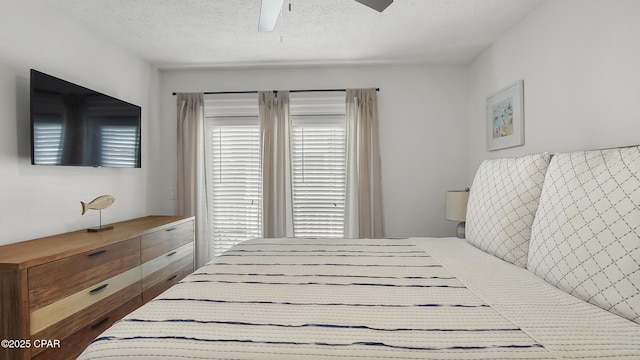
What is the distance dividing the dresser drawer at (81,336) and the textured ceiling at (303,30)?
220 centimetres

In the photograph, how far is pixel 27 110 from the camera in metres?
2.06

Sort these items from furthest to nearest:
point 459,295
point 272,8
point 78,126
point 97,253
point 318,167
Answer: point 318,167 < point 78,126 < point 97,253 < point 272,8 < point 459,295

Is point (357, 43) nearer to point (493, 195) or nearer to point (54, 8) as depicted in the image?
point (493, 195)

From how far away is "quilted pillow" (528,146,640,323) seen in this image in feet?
3.49

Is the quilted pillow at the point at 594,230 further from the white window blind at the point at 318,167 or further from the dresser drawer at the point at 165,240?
the dresser drawer at the point at 165,240

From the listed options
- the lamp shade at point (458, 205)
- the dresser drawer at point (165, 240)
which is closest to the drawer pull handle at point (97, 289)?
the dresser drawer at point (165, 240)

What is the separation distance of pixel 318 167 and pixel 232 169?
1.00 m

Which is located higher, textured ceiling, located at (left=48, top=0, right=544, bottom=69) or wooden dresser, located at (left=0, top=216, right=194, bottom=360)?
textured ceiling, located at (left=48, top=0, right=544, bottom=69)

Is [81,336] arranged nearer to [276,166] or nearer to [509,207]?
[276,166]

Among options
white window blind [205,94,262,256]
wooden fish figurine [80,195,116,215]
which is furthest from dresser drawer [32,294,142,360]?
white window blind [205,94,262,256]

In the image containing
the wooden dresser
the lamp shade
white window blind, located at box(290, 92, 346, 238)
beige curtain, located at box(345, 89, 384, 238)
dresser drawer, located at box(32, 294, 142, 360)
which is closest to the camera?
the wooden dresser

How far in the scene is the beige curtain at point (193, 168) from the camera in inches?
138

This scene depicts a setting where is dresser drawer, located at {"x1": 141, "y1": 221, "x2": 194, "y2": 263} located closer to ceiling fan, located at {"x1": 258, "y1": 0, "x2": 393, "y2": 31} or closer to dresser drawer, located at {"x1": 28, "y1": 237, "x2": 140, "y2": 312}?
dresser drawer, located at {"x1": 28, "y1": 237, "x2": 140, "y2": 312}

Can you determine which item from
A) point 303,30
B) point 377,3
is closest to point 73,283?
point 377,3
